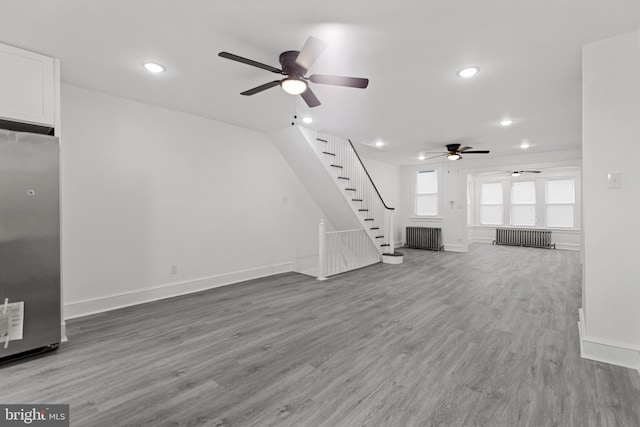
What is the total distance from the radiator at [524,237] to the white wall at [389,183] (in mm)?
3594

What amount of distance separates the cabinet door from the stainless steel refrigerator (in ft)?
0.79

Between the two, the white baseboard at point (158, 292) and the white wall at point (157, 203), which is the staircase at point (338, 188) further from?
the white baseboard at point (158, 292)

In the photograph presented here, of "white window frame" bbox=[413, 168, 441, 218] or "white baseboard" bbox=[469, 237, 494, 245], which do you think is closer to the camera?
"white window frame" bbox=[413, 168, 441, 218]

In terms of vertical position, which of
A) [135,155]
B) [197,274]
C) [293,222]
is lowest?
[197,274]

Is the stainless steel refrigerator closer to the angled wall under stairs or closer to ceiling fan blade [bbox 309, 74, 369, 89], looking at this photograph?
ceiling fan blade [bbox 309, 74, 369, 89]

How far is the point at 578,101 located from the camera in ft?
12.3

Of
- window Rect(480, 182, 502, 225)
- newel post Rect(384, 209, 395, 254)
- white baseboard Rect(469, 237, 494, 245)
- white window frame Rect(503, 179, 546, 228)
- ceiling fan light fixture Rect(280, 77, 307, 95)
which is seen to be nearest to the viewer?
ceiling fan light fixture Rect(280, 77, 307, 95)

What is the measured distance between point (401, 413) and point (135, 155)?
164 inches

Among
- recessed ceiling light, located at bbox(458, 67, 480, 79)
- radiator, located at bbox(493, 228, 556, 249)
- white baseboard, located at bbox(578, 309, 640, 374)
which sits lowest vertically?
white baseboard, located at bbox(578, 309, 640, 374)

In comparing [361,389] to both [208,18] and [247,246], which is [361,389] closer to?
[208,18]

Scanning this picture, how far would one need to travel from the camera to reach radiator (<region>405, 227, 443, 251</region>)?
341 inches

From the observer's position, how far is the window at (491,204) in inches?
399

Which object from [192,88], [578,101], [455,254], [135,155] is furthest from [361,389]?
[455,254]

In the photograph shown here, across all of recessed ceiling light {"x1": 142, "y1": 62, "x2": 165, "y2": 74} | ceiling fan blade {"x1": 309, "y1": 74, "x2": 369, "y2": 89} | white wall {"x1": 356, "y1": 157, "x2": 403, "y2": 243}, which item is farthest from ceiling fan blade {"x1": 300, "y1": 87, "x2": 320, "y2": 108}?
white wall {"x1": 356, "y1": 157, "x2": 403, "y2": 243}
